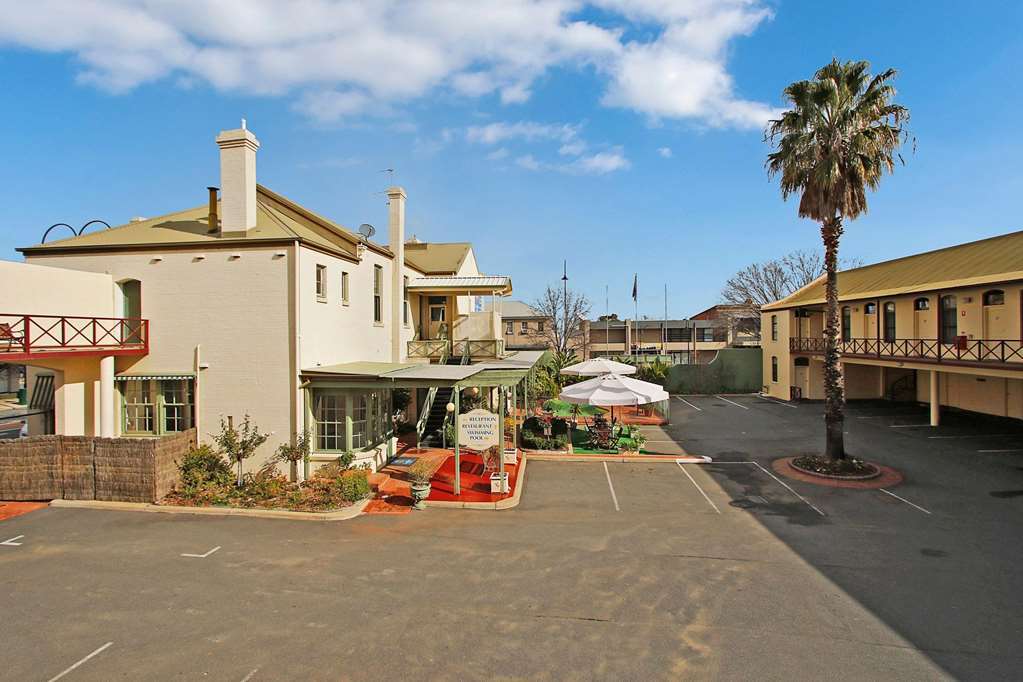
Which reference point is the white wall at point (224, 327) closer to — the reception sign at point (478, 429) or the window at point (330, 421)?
the window at point (330, 421)

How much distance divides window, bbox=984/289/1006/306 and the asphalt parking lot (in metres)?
10.0

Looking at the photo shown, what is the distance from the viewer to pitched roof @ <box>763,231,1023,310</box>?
21.4 meters

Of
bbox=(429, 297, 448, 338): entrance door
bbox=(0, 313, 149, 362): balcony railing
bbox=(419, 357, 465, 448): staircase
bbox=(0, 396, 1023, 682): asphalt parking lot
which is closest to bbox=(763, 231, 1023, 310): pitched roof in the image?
bbox=(0, 396, 1023, 682): asphalt parking lot

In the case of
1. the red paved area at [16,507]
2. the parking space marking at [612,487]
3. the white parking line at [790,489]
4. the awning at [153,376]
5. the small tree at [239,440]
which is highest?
the awning at [153,376]

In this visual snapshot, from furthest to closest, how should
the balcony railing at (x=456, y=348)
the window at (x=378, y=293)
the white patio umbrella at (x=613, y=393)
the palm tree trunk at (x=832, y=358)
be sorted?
the balcony railing at (x=456, y=348), the window at (x=378, y=293), the white patio umbrella at (x=613, y=393), the palm tree trunk at (x=832, y=358)

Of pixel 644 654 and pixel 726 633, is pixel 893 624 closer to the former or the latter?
pixel 726 633

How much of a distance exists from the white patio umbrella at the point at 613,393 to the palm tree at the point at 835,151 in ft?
18.3

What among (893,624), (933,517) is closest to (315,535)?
(893,624)

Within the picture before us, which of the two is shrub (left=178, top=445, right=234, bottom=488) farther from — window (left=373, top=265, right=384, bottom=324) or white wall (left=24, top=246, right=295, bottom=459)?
window (left=373, top=265, right=384, bottom=324)

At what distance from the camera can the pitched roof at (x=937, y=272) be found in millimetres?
21422

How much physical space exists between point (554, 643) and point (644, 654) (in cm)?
117

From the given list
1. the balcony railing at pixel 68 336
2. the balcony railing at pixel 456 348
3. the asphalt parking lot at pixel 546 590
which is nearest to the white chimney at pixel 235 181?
the balcony railing at pixel 68 336

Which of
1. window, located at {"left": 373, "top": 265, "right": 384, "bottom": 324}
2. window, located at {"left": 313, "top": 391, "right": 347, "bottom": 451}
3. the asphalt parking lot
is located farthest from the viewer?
window, located at {"left": 373, "top": 265, "right": 384, "bottom": 324}

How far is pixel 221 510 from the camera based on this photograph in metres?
13.0
